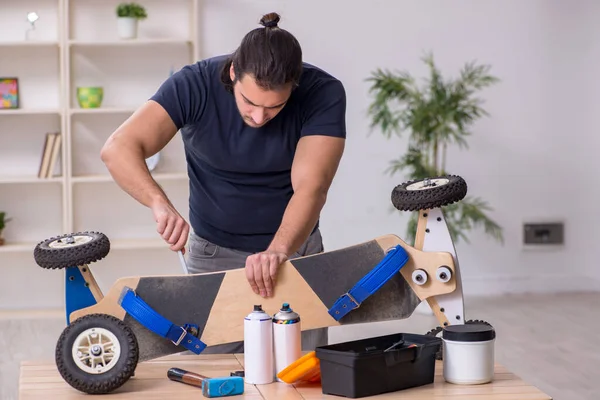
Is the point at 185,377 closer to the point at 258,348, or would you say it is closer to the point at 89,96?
the point at 258,348

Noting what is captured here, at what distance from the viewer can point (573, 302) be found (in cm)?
537

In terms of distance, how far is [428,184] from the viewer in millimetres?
1879

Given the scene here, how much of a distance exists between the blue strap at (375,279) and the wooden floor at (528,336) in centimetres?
185

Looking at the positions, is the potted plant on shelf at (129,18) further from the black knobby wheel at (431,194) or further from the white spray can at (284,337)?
the white spray can at (284,337)

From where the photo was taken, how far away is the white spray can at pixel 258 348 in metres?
1.69

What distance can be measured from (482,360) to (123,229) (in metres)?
4.05

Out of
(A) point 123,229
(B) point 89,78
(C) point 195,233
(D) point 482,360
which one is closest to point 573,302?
(A) point 123,229

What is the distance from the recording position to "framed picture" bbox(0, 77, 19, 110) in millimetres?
5188

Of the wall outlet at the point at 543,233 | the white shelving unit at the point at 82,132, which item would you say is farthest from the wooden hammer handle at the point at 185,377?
the wall outlet at the point at 543,233

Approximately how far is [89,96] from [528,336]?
8.97 feet

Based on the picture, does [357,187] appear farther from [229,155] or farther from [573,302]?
[229,155]

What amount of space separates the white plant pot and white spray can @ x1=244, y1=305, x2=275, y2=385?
375cm

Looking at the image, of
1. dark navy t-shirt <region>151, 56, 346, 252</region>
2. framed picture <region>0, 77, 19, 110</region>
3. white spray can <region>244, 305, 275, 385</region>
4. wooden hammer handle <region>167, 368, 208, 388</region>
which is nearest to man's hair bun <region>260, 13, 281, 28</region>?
dark navy t-shirt <region>151, 56, 346, 252</region>

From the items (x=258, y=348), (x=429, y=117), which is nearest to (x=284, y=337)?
(x=258, y=348)
